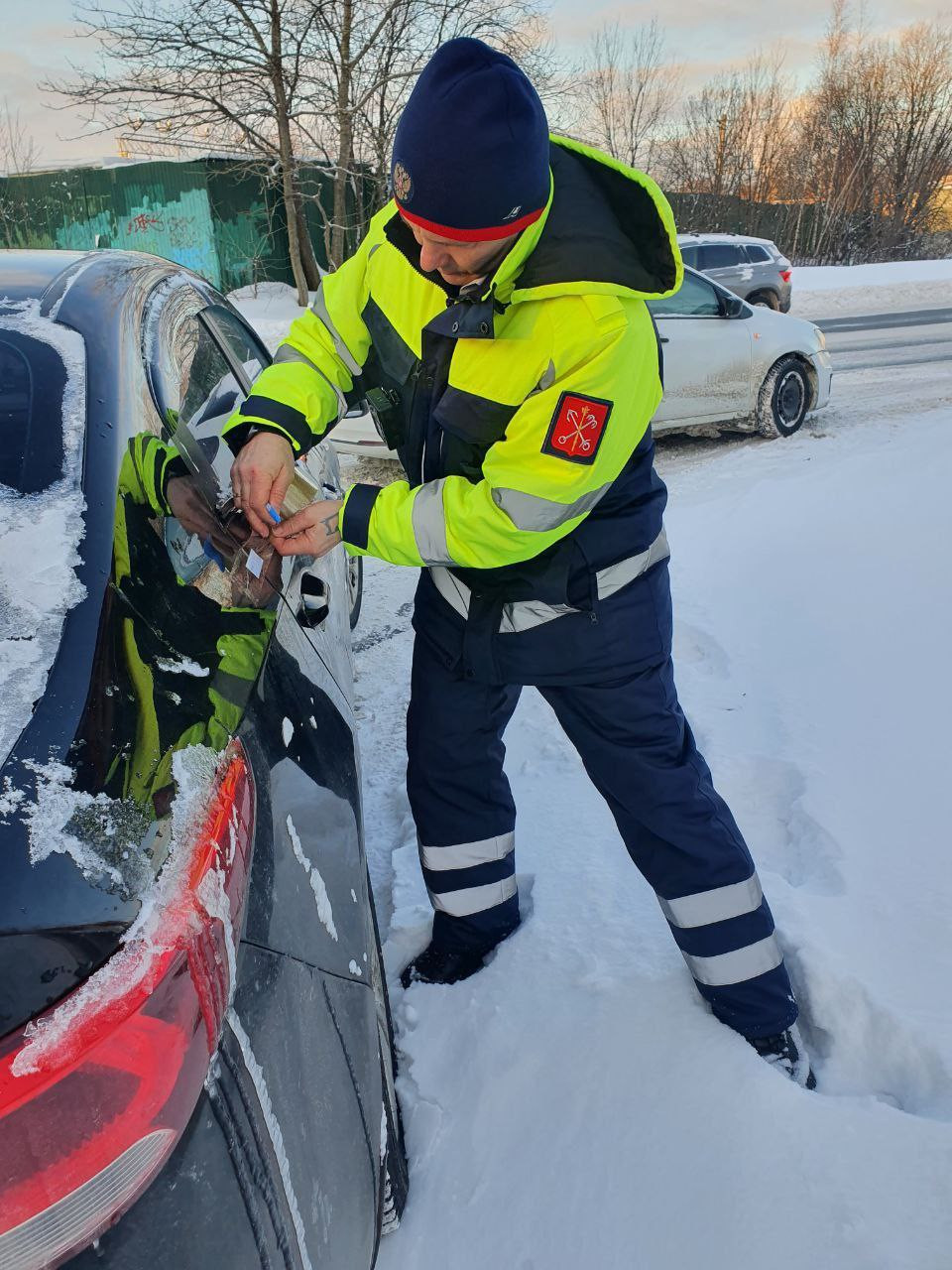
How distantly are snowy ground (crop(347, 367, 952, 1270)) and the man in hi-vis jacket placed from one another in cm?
15

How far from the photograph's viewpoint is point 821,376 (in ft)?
23.4

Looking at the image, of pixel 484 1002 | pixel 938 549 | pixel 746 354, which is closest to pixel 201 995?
pixel 484 1002

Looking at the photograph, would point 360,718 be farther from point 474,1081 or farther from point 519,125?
point 519,125

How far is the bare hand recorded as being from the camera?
1.60m

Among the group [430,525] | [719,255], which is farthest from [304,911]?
[719,255]

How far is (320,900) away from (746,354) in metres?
6.46

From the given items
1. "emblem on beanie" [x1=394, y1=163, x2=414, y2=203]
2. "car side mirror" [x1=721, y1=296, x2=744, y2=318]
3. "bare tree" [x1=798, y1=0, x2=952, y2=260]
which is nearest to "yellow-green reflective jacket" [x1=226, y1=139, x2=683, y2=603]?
"emblem on beanie" [x1=394, y1=163, x2=414, y2=203]

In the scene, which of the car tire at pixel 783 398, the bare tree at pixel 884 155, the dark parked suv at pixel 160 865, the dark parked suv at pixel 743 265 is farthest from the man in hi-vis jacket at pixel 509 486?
the bare tree at pixel 884 155

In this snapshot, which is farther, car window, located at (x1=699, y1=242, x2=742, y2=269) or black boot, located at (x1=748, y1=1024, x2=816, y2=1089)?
car window, located at (x1=699, y1=242, x2=742, y2=269)

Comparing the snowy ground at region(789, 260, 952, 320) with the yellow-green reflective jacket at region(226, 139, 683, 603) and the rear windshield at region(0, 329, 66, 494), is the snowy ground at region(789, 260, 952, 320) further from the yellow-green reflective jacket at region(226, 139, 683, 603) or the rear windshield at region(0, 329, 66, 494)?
the rear windshield at region(0, 329, 66, 494)

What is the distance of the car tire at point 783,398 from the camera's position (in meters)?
6.91

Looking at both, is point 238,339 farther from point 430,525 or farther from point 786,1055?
point 786,1055

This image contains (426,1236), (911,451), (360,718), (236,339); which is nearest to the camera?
(426,1236)

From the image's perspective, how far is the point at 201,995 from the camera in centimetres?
90
